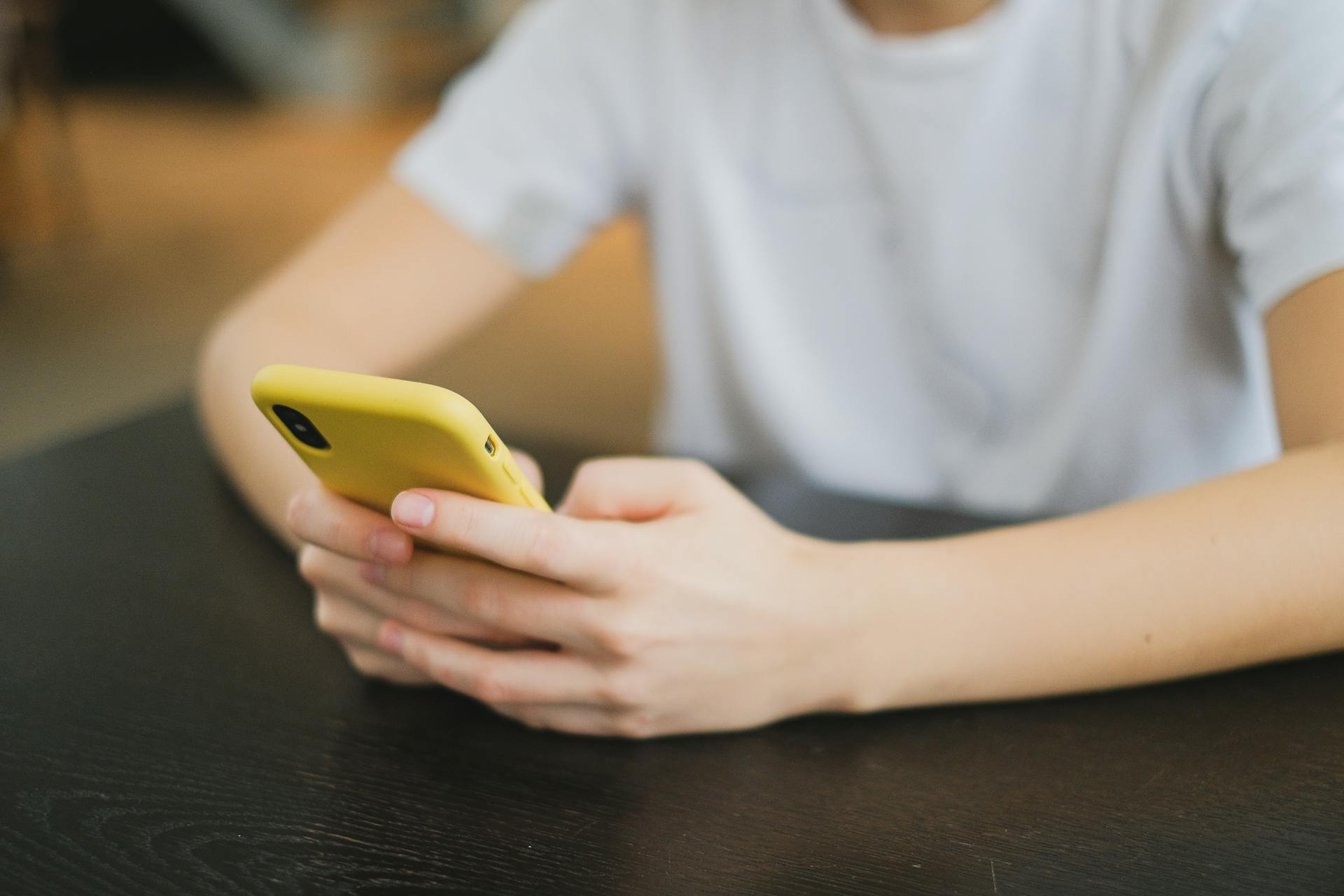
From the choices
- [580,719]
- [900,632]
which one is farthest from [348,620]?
[900,632]

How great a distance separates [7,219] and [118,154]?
3.04 ft

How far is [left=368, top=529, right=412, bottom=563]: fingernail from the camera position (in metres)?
0.45

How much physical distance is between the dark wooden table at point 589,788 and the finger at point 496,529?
8 centimetres

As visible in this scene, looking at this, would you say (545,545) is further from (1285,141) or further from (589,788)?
(1285,141)

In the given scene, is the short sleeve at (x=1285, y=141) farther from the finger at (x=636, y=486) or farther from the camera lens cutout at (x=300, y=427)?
the camera lens cutout at (x=300, y=427)

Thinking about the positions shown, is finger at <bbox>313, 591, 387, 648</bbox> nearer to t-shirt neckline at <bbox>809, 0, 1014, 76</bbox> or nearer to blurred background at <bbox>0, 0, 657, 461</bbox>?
blurred background at <bbox>0, 0, 657, 461</bbox>

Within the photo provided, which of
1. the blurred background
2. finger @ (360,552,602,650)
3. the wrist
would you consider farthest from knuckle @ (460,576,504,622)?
the blurred background

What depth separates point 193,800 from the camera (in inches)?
16.2

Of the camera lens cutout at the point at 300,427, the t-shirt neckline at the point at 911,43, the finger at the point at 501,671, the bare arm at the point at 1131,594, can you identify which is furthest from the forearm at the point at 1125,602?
the t-shirt neckline at the point at 911,43

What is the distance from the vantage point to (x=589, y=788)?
42 centimetres

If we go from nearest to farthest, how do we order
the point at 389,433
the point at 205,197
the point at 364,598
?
1. the point at 389,433
2. the point at 364,598
3. the point at 205,197

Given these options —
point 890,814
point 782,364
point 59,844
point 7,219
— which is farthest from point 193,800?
point 7,219

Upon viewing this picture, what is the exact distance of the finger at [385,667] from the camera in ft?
1.58

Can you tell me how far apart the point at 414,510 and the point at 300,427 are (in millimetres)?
48
